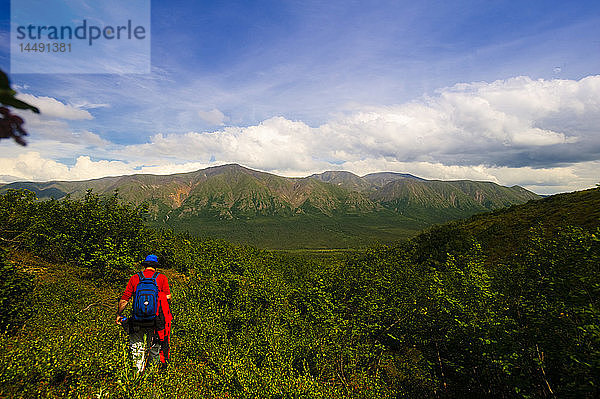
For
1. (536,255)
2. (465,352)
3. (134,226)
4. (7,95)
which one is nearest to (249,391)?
(465,352)

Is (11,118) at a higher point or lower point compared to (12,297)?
higher

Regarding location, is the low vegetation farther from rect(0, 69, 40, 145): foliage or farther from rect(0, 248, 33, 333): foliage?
rect(0, 69, 40, 145): foliage

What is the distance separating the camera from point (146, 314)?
991 cm

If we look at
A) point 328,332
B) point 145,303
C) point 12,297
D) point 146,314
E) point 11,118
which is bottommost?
point 328,332

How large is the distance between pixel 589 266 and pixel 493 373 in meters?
5.76

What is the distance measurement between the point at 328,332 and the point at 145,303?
10143 millimetres

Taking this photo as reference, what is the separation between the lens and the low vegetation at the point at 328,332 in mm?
9203

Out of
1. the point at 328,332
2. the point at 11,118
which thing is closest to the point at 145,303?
the point at 11,118

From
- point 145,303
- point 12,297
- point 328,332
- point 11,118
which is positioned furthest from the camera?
point 328,332

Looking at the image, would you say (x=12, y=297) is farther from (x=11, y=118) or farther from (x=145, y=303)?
(x=11, y=118)

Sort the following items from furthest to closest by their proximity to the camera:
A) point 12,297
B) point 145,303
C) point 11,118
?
point 12,297
point 145,303
point 11,118

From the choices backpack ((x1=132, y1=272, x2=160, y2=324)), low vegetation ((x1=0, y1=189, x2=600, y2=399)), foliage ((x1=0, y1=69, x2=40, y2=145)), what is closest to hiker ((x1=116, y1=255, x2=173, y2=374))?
backpack ((x1=132, y1=272, x2=160, y2=324))

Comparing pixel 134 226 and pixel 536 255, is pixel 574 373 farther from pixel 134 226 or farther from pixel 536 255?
pixel 134 226

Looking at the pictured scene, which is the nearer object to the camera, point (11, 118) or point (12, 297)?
point (11, 118)
